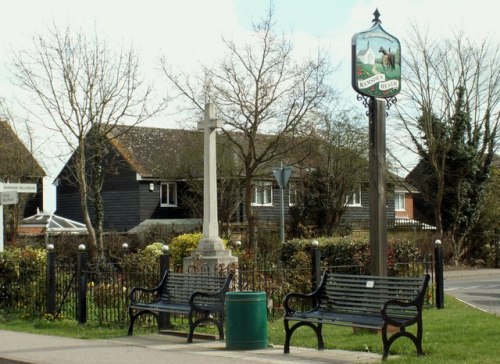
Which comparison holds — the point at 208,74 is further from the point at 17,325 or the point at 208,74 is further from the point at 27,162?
the point at 17,325

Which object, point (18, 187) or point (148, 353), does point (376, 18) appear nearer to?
point (148, 353)

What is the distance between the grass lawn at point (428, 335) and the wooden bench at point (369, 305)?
1.02 ft

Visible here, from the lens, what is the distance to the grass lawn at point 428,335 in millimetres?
10281

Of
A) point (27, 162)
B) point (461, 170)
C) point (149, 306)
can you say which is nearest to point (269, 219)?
point (461, 170)

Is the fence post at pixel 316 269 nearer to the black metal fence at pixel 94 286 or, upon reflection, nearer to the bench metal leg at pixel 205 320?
the black metal fence at pixel 94 286

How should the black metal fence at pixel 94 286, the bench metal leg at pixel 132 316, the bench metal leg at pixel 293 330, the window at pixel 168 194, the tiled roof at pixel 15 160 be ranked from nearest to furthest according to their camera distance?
the bench metal leg at pixel 293 330, the bench metal leg at pixel 132 316, the black metal fence at pixel 94 286, the tiled roof at pixel 15 160, the window at pixel 168 194

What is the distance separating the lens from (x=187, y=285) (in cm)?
1377

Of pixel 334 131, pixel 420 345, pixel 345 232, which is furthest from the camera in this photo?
pixel 345 232

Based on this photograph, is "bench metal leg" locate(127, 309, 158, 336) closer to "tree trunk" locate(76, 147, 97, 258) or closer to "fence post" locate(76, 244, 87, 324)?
"fence post" locate(76, 244, 87, 324)

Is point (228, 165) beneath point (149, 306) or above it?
above

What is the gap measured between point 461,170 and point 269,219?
40.6 ft

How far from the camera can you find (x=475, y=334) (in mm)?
11922

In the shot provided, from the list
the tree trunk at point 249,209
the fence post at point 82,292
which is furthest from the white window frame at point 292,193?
the fence post at point 82,292

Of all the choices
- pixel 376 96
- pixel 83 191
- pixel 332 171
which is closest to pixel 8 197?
pixel 376 96
